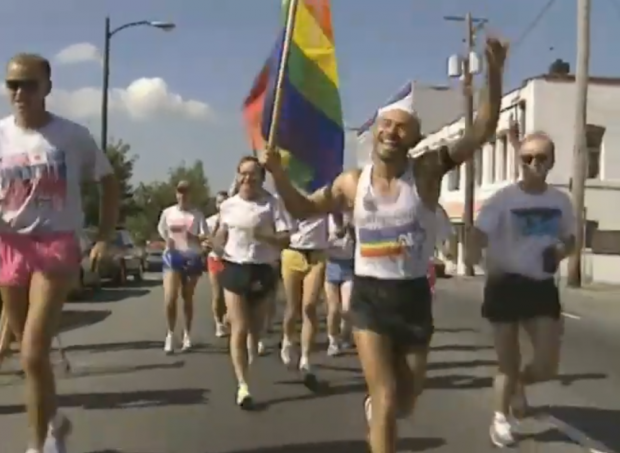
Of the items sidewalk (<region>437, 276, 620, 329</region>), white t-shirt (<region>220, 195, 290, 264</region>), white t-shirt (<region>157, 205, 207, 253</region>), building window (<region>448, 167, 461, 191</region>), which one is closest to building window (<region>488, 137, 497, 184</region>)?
building window (<region>448, 167, 461, 191</region>)

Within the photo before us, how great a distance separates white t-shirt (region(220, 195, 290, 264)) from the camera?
8.73m

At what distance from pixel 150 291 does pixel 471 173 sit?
61.0 ft

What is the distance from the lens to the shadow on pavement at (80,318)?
16344 mm

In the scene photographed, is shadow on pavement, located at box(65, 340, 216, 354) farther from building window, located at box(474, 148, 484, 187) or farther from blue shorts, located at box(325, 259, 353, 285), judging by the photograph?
building window, located at box(474, 148, 484, 187)

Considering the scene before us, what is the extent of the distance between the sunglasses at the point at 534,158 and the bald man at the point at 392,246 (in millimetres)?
Result: 1535

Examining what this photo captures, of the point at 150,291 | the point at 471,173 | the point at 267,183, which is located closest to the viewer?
the point at 267,183

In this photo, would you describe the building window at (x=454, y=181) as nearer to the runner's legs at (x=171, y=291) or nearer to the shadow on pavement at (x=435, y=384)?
the runner's legs at (x=171, y=291)

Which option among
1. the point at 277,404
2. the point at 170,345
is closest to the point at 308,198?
the point at 277,404

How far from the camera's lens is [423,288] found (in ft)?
18.3

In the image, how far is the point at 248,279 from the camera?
8.52 m

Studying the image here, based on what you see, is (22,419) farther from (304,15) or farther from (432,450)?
(304,15)

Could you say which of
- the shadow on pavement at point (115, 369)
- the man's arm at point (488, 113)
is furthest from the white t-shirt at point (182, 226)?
the man's arm at point (488, 113)

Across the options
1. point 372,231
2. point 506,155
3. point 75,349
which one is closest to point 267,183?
point 372,231

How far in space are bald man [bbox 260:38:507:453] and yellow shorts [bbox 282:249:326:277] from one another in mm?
4563
